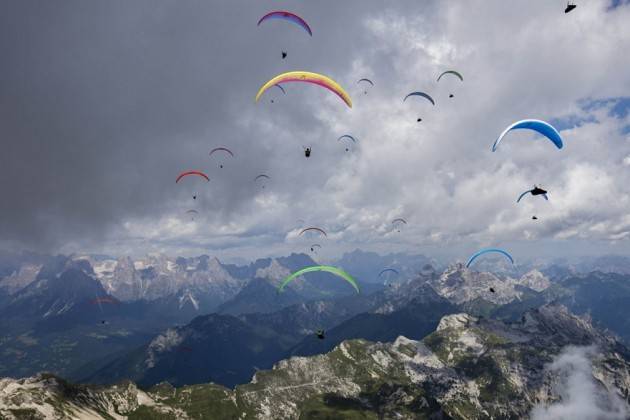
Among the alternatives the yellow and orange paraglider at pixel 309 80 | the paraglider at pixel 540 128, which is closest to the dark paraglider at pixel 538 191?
the paraglider at pixel 540 128

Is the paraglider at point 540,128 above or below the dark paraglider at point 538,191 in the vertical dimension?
above

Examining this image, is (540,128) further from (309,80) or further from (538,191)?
(309,80)

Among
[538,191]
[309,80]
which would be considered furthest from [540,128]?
[309,80]

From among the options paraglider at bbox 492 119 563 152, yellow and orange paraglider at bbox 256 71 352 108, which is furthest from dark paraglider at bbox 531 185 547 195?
yellow and orange paraglider at bbox 256 71 352 108

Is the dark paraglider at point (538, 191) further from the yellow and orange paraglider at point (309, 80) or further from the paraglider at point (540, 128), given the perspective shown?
the yellow and orange paraglider at point (309, 80)

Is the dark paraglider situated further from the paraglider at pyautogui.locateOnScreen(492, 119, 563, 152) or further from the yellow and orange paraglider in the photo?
the yellow and orange paraglider

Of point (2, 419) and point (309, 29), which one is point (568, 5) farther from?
point (2, 419)

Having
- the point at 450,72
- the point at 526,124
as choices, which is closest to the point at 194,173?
the point at 450,72
